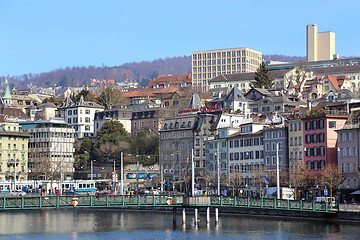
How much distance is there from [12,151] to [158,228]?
81.1m

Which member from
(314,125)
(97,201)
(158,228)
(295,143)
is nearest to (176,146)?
(295,143)

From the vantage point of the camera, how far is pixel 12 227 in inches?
3467

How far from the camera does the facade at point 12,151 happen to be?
511ft

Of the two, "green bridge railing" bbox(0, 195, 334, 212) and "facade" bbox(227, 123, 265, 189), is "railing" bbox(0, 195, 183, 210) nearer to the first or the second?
"green bridge railing" bbox(0, 195, 334, 212)

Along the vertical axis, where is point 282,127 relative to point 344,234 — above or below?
above

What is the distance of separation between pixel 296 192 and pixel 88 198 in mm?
37552

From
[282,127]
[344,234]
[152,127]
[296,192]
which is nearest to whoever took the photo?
[344,234]

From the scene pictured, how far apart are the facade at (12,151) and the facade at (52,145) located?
2.97 m

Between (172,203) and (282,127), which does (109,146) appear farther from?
(172,203)

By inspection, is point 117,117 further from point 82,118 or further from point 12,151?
point 12,151

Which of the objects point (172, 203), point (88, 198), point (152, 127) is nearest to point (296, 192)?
point (172, 203)

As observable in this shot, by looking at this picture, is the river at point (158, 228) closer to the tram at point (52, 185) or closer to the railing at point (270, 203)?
the railing at point (270, 203)

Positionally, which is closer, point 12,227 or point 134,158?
point 12,227

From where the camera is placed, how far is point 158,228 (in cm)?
8450
